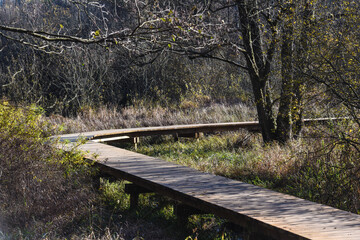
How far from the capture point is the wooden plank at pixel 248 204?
3393 mm

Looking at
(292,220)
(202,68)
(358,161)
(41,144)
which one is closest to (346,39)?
(358,161)

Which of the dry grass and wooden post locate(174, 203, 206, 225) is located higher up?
the dry grass

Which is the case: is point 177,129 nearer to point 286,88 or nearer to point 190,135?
point 190,135

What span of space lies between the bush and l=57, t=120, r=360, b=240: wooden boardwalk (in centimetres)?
56

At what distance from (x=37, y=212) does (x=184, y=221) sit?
65.5 inches

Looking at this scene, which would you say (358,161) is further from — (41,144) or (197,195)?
(41,144)

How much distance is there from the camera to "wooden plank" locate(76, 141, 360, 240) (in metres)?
3.39

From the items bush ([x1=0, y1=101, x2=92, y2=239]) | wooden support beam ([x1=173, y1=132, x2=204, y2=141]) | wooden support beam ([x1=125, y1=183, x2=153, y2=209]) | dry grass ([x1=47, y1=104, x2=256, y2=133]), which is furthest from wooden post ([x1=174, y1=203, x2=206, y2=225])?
dry grass ([x1=47, y1=104, x2=256, y2=133])

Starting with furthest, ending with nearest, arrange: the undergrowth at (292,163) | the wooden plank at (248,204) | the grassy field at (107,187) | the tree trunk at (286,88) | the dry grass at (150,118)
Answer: the dry grass at (150,118)
the tree trunk at (286,88)
the undergrowth at (292,163)
the grassy field at (107,187)
the wooden plank at (248,204)

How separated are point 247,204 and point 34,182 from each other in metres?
2.65

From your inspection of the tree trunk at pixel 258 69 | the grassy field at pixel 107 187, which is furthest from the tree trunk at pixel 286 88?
the grassy field at pixel 107 187

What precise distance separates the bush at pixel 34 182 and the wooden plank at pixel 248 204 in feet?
1.86

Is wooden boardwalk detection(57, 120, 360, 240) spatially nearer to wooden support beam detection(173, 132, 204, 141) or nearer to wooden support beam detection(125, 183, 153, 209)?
Result: wooden support beam detection(125, 183, 153, 209)

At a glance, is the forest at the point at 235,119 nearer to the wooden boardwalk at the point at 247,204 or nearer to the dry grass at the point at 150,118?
the dry grass at the point at 150,118
